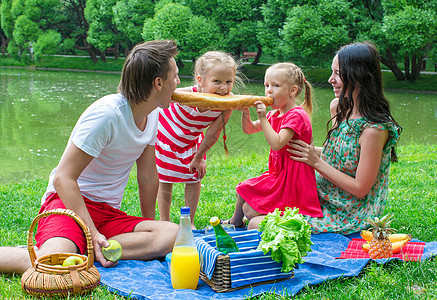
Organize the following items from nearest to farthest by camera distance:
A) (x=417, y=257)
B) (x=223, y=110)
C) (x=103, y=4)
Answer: (x=417, y=257) → (x=223, y=110) → (x=103, y=4)

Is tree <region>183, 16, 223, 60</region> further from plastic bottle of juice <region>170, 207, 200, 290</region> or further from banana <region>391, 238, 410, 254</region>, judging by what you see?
plastic bottle of juice <region>170, 207, 200, 290</region>

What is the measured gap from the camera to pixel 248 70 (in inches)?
1112

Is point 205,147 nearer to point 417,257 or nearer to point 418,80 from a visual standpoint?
point 417,257

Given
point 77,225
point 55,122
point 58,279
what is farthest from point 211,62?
point 55,122

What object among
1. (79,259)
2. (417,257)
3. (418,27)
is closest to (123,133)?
(79,259)

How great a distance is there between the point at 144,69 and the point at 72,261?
1.22 m

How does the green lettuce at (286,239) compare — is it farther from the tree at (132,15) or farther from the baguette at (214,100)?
the tree at (132,15)

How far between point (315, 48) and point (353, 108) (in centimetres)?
2060

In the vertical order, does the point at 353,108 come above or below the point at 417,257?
above

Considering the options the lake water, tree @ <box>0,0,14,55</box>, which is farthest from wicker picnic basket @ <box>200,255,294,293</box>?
tree @ <box>0,0,14,55</box>

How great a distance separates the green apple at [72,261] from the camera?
2.60m

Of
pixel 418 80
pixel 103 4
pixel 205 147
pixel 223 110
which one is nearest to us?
pixel 223 110

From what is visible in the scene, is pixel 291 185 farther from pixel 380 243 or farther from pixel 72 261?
pixel 72 261

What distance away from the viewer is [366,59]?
11.5 ft
